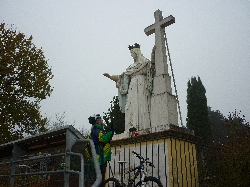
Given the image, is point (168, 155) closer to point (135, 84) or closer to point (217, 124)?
point (135, 84)

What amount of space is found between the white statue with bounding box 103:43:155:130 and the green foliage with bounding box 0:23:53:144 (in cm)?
944

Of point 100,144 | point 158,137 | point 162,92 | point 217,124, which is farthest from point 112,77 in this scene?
point 217,124

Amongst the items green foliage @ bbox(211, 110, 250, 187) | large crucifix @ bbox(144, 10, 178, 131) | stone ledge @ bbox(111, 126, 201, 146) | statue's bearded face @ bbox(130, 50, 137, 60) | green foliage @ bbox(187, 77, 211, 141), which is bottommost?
green foliage @ bbox(211, 110, 250, 187)

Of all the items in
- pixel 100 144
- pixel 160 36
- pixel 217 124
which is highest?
pixel 217 124

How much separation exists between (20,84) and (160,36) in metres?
11.5

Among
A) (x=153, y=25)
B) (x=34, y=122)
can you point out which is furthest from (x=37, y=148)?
(x=34, y=122)


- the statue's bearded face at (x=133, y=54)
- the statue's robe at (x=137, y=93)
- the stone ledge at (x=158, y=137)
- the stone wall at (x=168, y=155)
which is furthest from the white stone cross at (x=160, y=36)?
the stone wall at (x=168, y=155)

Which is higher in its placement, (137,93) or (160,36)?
(160,36)

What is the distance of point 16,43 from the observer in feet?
54.4

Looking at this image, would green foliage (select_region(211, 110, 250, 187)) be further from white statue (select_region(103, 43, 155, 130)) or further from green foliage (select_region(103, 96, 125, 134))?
green foliage (select_region(103, 96, 125, 134))

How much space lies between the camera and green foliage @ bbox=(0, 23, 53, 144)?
15.4 metres

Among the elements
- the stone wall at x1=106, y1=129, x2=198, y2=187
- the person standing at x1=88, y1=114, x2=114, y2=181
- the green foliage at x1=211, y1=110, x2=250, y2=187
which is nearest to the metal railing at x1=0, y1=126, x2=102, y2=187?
the person standing at x1=88, y1=114, x2=114, y2=181

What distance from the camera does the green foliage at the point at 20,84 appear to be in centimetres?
1545

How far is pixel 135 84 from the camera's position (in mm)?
8070
